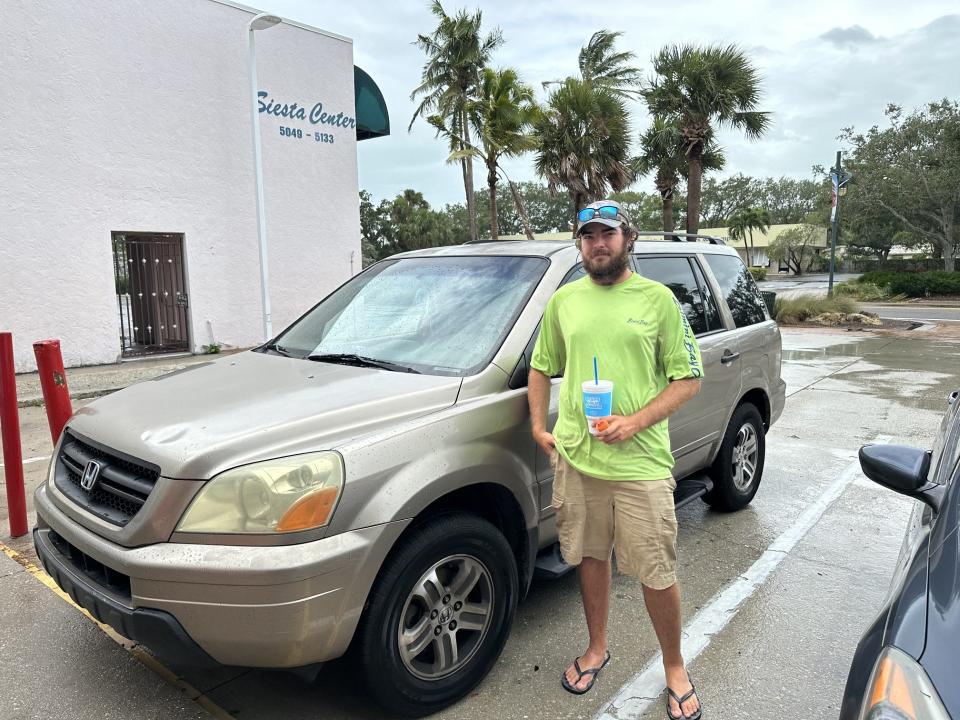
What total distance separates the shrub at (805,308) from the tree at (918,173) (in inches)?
696

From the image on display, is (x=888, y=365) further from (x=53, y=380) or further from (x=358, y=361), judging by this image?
(x=53, y=380)

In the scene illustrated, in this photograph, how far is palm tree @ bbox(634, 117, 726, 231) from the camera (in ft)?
67.4

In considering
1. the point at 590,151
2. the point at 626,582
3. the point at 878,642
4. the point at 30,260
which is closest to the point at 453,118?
the point at 590,151

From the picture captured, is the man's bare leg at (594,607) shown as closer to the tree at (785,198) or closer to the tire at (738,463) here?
the tire at (738,463)

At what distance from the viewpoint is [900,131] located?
3512cm

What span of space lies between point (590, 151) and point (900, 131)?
24.3 m

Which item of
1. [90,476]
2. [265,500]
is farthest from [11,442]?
[265,500]

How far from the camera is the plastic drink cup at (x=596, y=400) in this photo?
92.0 inches

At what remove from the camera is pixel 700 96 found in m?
19.2

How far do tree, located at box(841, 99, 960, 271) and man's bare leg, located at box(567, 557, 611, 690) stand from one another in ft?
124

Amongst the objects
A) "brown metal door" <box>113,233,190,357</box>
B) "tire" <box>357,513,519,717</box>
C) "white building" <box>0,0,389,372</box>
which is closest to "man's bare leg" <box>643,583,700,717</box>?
"tire" <box>357,513,519,717</box>

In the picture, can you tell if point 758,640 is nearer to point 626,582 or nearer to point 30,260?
point 626,582

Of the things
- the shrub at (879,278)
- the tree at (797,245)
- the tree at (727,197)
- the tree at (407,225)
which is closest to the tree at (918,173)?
the shrub at (879,278)

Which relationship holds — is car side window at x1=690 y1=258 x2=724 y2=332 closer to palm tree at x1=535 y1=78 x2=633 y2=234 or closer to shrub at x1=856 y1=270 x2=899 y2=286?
palm tree at x1=535 y1=78 x2=633 y2=234
